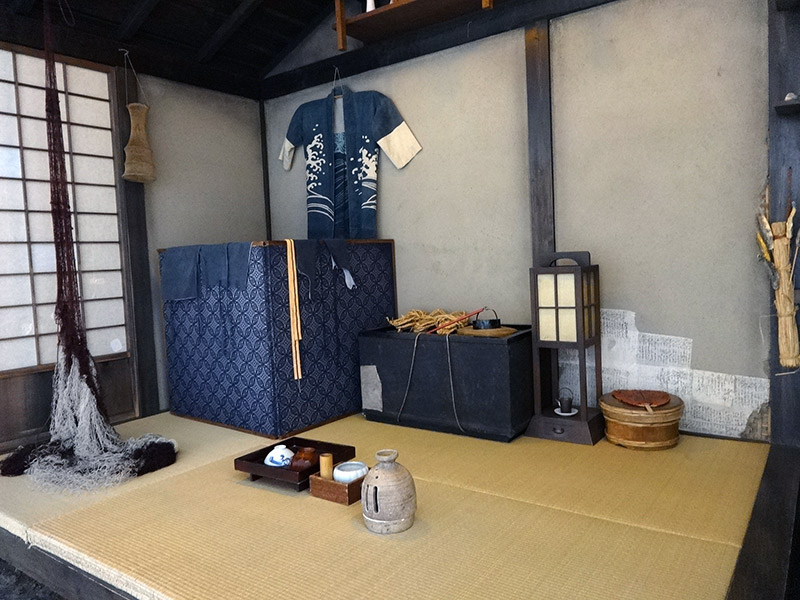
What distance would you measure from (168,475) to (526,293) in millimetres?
2136

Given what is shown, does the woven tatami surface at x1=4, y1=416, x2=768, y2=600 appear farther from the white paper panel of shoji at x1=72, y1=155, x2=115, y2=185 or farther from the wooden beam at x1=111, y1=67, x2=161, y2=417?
the white paper panel of shoji at x1=72, y1=155, x2=115, y2=185

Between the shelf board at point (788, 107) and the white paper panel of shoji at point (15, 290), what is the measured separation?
3.84m

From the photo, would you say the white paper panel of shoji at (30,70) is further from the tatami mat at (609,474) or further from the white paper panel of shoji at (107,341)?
the tatami mat at (609,474)

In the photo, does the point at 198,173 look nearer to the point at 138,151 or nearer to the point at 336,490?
the point at 138,151

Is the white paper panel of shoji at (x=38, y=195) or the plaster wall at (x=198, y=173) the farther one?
the plaster wall at (x=198, y=173)

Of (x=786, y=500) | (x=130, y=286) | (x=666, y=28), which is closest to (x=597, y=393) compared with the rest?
(x=786, y=500)

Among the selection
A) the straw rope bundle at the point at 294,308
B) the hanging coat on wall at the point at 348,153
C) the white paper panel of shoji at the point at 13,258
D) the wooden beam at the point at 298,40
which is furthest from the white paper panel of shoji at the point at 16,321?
the wooden beam at the point at 298,40

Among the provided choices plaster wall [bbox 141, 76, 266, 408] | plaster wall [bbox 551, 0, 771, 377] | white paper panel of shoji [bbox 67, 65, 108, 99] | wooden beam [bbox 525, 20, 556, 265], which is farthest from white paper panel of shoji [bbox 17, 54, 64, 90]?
plaster wall [bbox 551, 0, 771, 377]

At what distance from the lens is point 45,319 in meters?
3.50

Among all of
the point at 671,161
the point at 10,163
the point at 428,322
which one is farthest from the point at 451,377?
the point at 10,163

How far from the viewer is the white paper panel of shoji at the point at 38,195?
3432 millimetres

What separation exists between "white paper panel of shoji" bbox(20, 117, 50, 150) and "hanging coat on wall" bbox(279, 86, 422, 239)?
5.25 feet

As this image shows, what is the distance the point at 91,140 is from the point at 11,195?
598 millimetres

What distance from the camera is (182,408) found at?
388 centimetres
